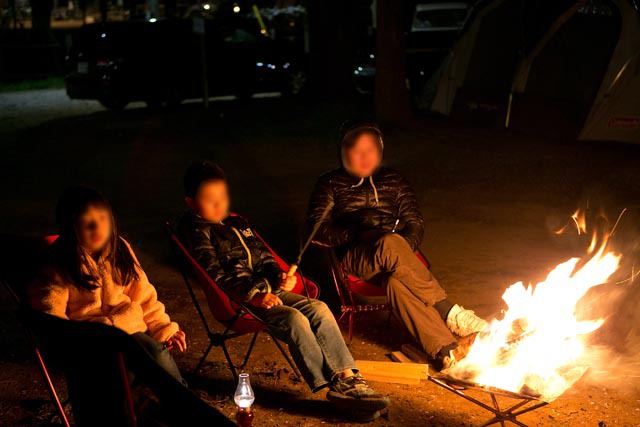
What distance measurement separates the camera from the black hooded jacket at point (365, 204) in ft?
16.3

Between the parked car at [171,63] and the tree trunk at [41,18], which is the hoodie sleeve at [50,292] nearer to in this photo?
the parked car at [171,63]

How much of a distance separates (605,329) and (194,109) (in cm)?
1232

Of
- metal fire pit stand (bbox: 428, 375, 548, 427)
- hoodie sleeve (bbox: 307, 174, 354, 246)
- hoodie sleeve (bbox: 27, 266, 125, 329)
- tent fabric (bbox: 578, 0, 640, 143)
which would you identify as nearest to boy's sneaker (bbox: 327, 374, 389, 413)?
metal fire pit stand (bbox: 428, 375, 548, 427)

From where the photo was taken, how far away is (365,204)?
500 cm

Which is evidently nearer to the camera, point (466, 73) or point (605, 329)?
point (605, 329)

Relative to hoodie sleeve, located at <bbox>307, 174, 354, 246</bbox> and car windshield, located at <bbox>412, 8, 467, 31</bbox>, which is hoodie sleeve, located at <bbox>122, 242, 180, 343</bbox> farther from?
car windshield, located at <bbox>412, 8, 467, 31</bbox>

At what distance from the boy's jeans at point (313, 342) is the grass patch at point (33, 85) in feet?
64.1

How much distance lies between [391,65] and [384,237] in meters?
8.40

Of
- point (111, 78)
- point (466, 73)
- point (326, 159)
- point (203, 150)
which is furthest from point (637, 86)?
point (111, 78)

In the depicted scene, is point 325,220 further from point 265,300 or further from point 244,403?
point 244,403

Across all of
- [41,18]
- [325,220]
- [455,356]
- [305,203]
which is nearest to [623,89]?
[305,203]

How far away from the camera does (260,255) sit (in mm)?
4391

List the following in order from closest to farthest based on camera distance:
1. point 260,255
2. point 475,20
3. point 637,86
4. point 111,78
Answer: point 260,255, point 637,86, point 475,20, point 111,78

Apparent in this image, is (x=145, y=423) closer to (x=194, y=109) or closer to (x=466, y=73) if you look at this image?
(x=466, y=73)
